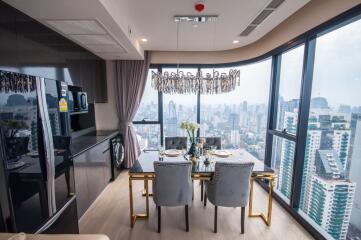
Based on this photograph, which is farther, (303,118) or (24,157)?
(303,118)

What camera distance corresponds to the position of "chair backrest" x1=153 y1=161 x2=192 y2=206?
6.93ft

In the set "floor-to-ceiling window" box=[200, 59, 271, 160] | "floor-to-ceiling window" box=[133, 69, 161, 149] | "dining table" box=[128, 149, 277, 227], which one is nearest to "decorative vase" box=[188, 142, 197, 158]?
"dining table" box=[128, 149, 277, 227]

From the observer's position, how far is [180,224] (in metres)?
2.52

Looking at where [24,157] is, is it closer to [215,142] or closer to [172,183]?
[172,183]

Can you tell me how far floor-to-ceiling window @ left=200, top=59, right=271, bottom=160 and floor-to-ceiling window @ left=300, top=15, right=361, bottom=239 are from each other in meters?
1.22

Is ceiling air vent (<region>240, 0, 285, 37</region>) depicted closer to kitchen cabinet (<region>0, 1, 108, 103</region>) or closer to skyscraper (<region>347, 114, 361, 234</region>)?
skyscraper (<region>347, 114, 361, 234</region>)

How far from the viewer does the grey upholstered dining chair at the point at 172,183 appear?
2.11 meters

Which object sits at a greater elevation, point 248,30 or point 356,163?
point 248,30

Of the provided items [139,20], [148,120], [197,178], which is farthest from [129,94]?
[197,178]

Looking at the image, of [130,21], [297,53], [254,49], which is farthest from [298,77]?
[130,21]

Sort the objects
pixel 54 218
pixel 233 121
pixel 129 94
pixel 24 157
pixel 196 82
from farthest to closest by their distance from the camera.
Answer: pixel 233 121 → pixel 129 94 → pixel 196 82 → pixel 54 218 → pixel 24 157

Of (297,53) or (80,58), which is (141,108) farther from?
(297,53)

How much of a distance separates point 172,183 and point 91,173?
1.48m

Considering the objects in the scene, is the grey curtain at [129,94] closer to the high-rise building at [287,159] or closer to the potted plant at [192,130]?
the potted plant at [192,130]
